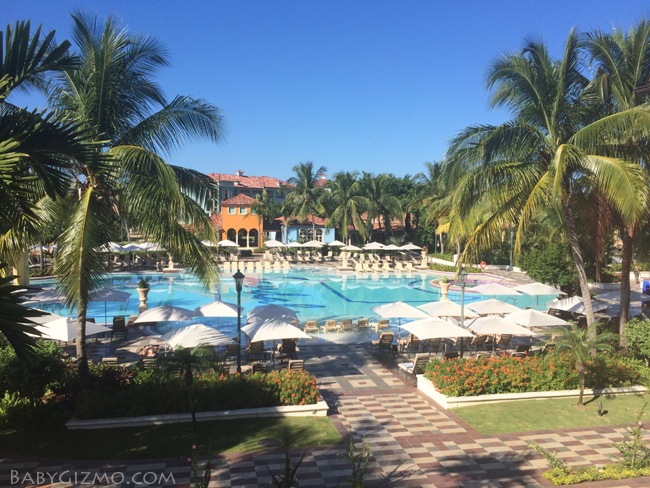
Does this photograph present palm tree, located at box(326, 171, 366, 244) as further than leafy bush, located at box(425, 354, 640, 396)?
Yes

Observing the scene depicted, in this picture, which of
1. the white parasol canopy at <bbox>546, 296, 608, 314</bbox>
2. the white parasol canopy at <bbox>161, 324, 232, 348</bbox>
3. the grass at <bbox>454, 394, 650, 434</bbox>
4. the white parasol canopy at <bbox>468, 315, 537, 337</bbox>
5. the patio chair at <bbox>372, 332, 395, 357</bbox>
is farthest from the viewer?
the white parasol canopy at <bbox>546, 296, 608, 314</bbox>

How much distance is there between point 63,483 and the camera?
8.03 m

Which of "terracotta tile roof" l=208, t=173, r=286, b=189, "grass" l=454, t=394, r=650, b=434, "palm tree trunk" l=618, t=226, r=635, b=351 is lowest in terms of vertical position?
"grass" l=454, t=394, r=650, b=434

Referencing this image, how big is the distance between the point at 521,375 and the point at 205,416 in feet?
24.5

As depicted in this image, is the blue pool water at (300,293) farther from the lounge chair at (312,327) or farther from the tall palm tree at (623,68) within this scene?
the tall palm tree at (623,68)

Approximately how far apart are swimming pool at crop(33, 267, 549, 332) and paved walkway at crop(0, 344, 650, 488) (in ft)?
36.3

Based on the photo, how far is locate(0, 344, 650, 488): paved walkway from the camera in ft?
27.1

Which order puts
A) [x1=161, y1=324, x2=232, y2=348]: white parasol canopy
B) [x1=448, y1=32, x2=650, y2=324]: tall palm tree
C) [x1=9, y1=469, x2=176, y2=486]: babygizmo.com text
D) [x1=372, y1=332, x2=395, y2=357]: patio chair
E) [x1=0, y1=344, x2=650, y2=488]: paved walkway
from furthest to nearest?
[x1=372, y1=332, x2=395, y2=357]: patio chair
[x1=448, y1=32, x2=650, y2=324]: tall palm tree
[x1=161, y1=324, x2=232, y2=348]: white parasol canopy
[x1=0, y1=344, x2=650, y2=488]: paved walkway
[x1=9, y1=469, x2=176, y2=486]: babygizmo.com text

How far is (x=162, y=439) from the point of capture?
9758 millimetres

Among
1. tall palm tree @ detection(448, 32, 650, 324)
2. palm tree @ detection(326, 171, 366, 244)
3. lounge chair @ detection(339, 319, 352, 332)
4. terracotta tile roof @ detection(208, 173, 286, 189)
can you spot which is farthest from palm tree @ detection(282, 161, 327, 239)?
tall palm tree @ detection(448, 32, 650, 324)

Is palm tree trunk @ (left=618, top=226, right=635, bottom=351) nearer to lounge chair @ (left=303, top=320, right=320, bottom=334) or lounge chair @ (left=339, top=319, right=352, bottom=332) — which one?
lounge chair @ (left=339, top=319, right=352, bottom=332)

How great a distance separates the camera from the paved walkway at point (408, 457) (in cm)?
827

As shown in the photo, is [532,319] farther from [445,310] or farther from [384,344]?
[384,344]

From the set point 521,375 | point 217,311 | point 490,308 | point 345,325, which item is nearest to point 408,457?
point 521,375
